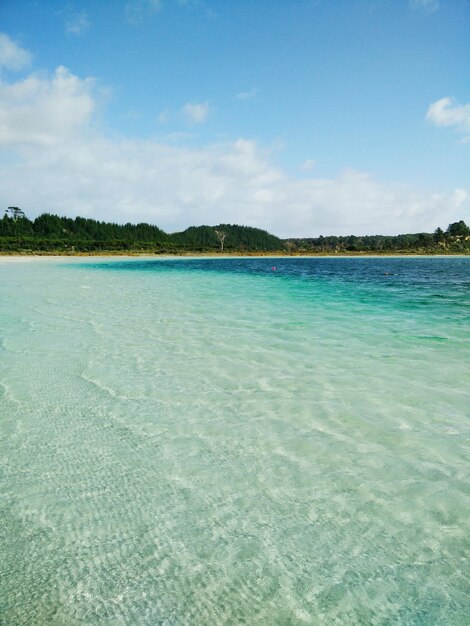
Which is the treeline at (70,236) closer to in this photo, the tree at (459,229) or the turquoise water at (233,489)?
the turquoise water at (233,489)

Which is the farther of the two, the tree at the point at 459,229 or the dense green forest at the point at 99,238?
the tree at the point at 459,229

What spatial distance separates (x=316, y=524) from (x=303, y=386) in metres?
2.99

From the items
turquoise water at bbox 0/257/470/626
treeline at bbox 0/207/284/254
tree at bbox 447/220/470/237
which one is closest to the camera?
turquoise water at bbox 0/257/470/626

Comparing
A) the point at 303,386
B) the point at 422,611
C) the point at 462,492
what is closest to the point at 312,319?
the point at 303,386

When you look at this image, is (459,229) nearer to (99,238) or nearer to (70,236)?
(99,238)

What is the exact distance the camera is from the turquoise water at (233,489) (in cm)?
209

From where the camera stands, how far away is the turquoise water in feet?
6.85

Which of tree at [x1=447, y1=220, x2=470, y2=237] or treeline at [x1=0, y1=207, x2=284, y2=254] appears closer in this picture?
treeline at [x1=0, y1=207, x2=284, y2=254]

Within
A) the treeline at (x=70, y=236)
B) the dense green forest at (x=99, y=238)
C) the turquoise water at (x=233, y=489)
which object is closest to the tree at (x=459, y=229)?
the dense green forest at (x=99, y=238)

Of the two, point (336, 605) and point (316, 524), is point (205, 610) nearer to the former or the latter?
point (336, 605)

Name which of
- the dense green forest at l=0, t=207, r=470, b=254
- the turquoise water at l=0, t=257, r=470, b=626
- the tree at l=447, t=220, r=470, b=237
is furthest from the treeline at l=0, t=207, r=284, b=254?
the tree at l=447, t=220, r=470, b=237

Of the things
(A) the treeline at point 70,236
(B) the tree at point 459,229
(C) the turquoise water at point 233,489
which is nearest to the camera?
(C) the turquoise water at point 233,489

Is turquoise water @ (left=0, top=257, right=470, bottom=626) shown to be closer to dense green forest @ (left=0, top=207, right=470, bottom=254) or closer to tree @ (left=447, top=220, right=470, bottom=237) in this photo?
dense green forest @ (left=0, top=207, right=470, bottom=254)

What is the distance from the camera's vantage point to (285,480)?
3.26m
